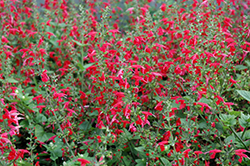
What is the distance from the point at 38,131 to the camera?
327cm

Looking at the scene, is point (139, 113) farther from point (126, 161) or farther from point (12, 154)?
point (12, 154)

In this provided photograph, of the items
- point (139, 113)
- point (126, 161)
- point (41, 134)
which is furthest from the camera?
point (41, 134)

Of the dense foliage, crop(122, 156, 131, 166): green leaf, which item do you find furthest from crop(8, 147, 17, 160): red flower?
crop(122, 156, 131, 166): green leaf

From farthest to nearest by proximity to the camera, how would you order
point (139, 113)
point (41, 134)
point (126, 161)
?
point (41, 134) → point (126, 161) → point (139, 113)

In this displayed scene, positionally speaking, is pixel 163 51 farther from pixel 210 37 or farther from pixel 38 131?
pixel 38 131

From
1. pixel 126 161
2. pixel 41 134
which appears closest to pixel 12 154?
pixel 41 134

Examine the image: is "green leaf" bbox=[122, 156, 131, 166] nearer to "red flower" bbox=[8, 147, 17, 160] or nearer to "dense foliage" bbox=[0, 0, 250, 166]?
"dense foliage" bbox=[0, 0, 250, 166]

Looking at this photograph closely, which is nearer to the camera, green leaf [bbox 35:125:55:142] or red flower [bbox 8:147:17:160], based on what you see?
red flower [bbox 8:147:17:160]

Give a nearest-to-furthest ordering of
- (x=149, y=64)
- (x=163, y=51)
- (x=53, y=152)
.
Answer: (x=53, y=152), (x=149, y=64), (x=163, y=51)

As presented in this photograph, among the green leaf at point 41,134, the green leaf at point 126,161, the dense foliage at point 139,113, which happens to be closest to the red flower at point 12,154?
the dense foliage at point 139,113

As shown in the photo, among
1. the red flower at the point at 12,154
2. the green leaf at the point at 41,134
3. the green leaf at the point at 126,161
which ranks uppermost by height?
the red flower at the point at 12,154

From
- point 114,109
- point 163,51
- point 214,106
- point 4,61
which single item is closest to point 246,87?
point 214,106

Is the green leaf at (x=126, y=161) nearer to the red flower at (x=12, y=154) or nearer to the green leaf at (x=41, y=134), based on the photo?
the green leaf at (x=41, y=134)

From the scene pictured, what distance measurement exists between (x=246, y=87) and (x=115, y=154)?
1.80 metres
